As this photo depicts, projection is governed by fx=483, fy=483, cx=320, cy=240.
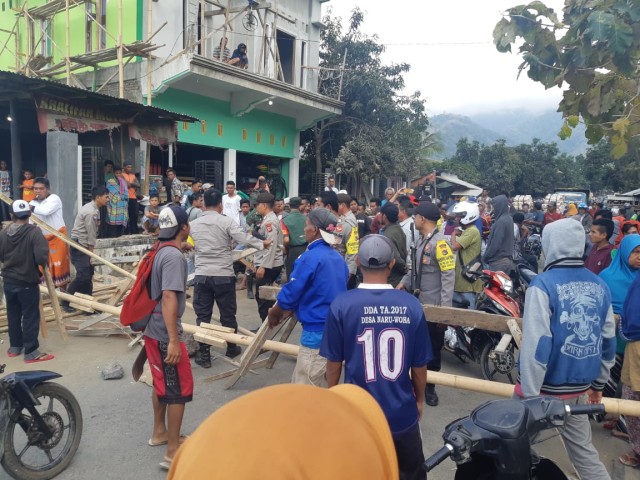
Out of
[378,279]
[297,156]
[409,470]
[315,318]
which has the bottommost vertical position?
[409,470]

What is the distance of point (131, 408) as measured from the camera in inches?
174

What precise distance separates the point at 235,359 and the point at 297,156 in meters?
12.8

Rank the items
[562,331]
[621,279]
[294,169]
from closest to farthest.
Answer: [562,331]
[621,279]
[294,169]

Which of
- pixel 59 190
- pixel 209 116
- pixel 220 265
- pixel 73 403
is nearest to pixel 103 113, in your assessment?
pixel 59 190

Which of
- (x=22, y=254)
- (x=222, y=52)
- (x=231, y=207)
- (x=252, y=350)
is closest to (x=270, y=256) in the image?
(x=252, y=350)

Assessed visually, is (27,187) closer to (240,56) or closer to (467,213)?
(240,56)

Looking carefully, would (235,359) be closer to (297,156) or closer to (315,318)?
(315,318)

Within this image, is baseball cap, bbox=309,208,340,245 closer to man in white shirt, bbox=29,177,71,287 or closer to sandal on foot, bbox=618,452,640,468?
sandal on foot, bbox=618,452,640,468

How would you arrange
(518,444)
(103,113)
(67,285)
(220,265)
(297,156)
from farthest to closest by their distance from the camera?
(297,156) → (103,113) → (67,285) → (220,265) → (518,444)

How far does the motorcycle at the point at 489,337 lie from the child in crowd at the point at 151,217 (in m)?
6.95

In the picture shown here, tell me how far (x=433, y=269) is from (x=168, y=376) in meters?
2.67

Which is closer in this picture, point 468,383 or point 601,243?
point 468,383

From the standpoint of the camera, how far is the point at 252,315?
25.8ft

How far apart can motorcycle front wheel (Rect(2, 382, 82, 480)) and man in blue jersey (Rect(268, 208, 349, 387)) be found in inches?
65.8
